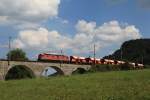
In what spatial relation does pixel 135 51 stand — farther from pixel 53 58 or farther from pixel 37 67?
pixel 37 67

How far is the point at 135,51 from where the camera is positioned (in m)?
176

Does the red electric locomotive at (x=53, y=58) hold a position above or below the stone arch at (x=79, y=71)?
above

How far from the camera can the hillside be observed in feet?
544

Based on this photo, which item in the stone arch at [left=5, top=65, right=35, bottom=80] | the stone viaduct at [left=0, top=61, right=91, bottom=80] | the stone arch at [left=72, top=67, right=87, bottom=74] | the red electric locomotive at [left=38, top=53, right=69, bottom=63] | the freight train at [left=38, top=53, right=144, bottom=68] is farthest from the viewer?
the freight train at [left=38, top=53, right=144, bottom=68]

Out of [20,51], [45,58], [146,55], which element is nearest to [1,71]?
[45,58]

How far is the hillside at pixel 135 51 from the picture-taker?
165750 mm

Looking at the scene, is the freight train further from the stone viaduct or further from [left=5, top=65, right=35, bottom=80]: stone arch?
[left=5, top=65, right=35, bottom=80]: stone arch

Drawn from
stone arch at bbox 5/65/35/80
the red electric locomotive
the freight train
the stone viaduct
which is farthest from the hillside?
stone arch at bbox 5/65/35/80

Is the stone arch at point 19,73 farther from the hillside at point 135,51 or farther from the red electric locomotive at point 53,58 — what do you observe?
the hillside at point 135,51

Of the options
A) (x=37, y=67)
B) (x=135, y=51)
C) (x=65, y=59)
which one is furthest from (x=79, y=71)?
(x=135, y=51)

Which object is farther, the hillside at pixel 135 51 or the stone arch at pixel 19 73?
the hillside at pixel 135 51

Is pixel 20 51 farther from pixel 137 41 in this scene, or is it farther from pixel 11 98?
pixel 11 98

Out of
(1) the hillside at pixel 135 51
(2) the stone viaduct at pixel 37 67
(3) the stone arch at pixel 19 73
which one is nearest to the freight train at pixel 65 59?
(2) the stone viaduct at pixel 37 67

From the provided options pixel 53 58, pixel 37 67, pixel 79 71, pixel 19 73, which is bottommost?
pixel 19 73
